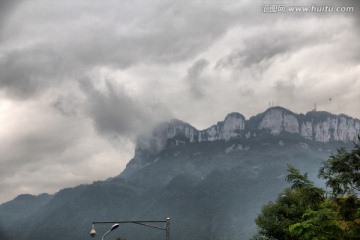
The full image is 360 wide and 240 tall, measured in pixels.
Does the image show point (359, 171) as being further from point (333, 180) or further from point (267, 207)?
point (267, 207)

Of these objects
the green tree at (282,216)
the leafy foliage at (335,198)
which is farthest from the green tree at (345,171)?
the green tree at (282,216)

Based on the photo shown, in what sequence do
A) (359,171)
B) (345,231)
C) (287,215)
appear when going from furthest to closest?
1. (287,215)
2. (345,231)
3. (359,171)

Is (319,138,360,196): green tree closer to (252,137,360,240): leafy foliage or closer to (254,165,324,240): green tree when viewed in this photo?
(252,137,360,240): leafy foliage

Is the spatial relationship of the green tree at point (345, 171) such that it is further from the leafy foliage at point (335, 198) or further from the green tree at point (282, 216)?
the green tree at point (282, 216)

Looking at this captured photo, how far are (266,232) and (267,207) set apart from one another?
345 cm

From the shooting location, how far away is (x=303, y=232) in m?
29.2

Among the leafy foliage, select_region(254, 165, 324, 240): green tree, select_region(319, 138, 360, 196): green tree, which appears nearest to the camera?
select_region(319, 138, 360, 196): green tree

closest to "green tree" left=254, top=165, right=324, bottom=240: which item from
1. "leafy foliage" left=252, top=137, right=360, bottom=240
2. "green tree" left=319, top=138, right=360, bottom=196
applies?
"leafy foliage" left=252, top=137, right=360, bottom=240

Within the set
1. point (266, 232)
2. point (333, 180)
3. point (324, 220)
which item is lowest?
point (266, 232)

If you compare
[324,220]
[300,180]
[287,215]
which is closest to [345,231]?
[324,220]

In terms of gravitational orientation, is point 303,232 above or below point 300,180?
below

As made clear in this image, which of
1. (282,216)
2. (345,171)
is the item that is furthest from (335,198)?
(282,216)

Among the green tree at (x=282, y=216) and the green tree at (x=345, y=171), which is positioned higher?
the green tree at (x=345, y=171)

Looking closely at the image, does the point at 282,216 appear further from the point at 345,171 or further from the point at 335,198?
the point at 345,171
